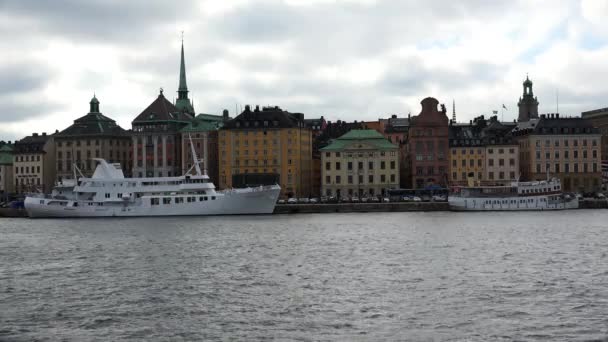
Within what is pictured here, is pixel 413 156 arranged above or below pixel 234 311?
above

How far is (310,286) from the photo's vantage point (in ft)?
163

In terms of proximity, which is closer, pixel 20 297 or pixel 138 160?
pixel 20 297

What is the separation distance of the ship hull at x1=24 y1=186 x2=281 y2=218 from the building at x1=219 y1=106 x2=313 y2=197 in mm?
28531

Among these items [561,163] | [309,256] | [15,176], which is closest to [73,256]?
[309,256]

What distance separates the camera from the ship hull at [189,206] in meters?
130

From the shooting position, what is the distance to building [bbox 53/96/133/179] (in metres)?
181

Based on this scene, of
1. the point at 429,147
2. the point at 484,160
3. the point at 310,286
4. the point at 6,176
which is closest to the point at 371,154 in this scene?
the point at 429,147

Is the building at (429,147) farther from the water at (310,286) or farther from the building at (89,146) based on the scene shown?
the water at (310,286)

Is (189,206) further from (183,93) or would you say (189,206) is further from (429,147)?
(183,93)

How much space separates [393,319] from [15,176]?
531 feet

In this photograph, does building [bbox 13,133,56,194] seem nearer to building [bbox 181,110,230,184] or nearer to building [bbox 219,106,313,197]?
building [bbox 181,110,230,184]

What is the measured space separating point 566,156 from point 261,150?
5160 centimetres

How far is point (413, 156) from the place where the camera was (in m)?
161

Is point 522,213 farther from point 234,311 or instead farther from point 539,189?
point 234,311
